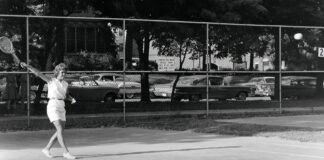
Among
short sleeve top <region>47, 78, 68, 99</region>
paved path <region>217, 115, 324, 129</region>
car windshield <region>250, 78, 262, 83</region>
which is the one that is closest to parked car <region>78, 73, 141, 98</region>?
paved path <region>217, 115, 324, 129</region>

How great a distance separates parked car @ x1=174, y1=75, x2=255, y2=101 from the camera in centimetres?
2255

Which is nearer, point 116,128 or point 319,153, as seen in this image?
point 319,153

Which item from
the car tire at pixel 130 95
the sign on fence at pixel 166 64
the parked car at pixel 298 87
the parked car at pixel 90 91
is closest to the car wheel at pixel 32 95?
the parked car at pixel 90 91

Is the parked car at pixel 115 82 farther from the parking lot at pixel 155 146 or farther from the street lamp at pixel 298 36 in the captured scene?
the street lamp at pixel 298 36

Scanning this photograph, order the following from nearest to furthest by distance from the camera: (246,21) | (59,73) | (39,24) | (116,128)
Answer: (59,73) → (116,128) → (39,24) → (246,21)

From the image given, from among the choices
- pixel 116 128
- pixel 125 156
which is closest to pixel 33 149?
pixel 125 156

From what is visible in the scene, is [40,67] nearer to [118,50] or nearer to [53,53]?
[53,53]

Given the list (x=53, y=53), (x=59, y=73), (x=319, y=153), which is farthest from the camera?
(x=53, y=53)

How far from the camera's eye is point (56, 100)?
35.4ft

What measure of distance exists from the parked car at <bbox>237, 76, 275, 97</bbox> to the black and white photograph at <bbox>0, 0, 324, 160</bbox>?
0.09m

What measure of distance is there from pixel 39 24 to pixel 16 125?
3.67 m

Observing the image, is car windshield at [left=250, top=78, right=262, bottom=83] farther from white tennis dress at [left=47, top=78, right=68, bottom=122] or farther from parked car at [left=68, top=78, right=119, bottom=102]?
white tennis dress at [left=47, top=78, right=68, bottom=122]

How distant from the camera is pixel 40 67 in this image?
2019cm

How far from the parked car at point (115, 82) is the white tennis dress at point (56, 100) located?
9.15 meters
